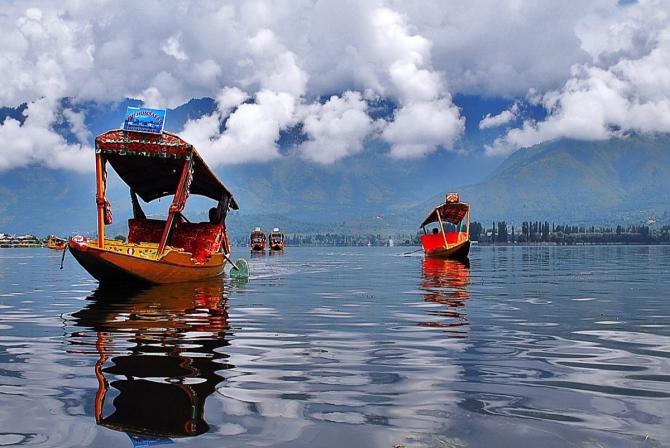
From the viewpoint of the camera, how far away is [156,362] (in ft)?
32.2

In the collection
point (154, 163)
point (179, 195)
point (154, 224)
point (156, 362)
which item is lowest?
point (156, 362)

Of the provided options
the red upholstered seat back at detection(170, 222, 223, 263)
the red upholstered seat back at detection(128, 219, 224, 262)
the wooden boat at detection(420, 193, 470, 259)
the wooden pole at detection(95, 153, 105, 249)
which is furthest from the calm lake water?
the wooden boat at detection(420, 193, 470, 259)

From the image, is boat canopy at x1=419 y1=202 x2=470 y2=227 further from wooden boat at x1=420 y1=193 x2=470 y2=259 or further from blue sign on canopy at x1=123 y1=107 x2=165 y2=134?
blue sign on canopy at x1=123 y1=107 x2=165 y2=134

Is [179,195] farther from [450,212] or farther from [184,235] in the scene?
[450,212]

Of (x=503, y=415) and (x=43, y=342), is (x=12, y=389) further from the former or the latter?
(x=503, y=415)

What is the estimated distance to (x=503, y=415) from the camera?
6.83m

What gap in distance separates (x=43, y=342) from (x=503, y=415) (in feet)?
Result: 31.5

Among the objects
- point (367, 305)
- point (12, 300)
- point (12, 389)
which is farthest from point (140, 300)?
point (12, 389)

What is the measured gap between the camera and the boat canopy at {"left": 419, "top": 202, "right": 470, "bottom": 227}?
226 ft

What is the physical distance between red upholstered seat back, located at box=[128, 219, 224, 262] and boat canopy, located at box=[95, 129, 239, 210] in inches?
99.8

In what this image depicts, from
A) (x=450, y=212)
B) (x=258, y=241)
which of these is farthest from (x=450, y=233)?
(x=258, y=241)

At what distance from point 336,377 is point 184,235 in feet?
91.0

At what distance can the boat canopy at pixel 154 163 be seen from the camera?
26.9 metres

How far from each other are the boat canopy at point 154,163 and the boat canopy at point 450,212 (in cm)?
3558
